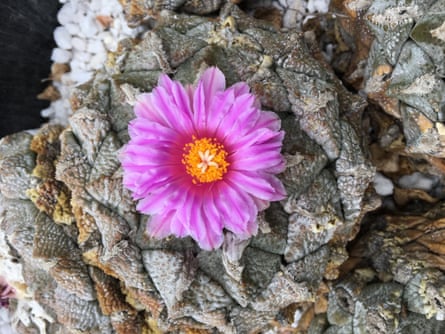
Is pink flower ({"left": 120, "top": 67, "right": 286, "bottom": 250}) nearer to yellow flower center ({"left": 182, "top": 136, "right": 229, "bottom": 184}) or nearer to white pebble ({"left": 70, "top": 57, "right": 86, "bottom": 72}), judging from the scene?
yellow flower center ({"left": 182, "top": 136, "right": 229, "bottom": 184})

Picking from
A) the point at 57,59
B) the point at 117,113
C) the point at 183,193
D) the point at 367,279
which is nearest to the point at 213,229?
the point at 183,193

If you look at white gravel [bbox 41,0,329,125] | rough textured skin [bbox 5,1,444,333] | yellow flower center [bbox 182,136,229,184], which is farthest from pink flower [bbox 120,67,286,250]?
white gravel [bbox 41,0,329,125]

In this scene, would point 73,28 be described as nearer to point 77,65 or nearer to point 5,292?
point 77,65

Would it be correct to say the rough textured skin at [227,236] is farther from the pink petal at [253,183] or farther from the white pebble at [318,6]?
the white pebble at [318,6]

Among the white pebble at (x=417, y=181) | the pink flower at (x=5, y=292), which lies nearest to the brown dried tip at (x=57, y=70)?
the pink flower at (x=5, y=292)

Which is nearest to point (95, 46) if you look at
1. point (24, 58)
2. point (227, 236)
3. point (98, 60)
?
point (98, 60)

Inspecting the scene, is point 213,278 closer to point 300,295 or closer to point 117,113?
point 300,295
